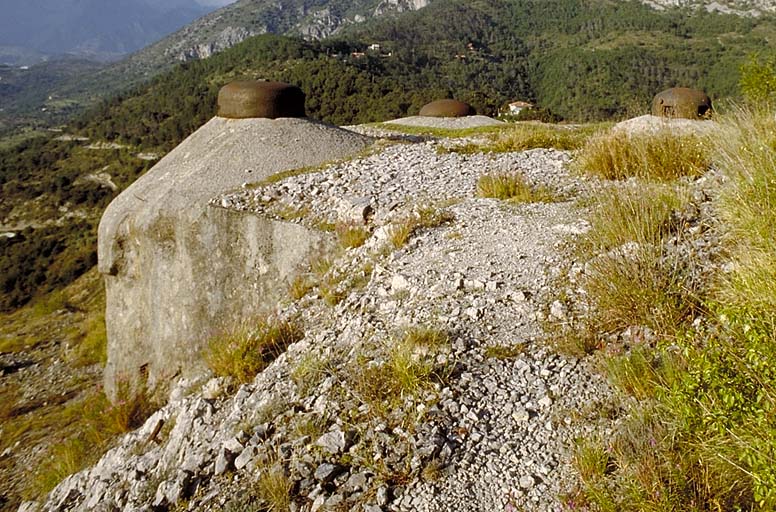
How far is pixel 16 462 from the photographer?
8.01 metres

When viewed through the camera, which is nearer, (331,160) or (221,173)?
(221,173)

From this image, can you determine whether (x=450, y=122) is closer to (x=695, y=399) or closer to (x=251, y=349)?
(x=251, y=349)

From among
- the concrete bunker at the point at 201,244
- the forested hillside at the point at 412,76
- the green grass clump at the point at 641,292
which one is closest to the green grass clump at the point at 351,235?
the concrete bunker at the point at 201,244

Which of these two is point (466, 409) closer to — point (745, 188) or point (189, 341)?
point (745, 188)

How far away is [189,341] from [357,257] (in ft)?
10.6

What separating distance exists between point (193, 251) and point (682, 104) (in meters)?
12.7

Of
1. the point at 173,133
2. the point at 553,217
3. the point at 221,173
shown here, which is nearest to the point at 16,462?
the point at 221,173

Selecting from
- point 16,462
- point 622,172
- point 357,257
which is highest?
point 622,172

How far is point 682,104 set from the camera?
1345 centimetres

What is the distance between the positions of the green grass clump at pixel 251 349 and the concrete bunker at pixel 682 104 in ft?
40.2

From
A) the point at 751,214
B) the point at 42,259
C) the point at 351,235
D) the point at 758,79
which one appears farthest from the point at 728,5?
the point at 751,214

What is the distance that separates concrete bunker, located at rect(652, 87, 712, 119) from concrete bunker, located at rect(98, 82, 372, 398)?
897 cm

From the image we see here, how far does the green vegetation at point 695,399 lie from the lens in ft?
6.14

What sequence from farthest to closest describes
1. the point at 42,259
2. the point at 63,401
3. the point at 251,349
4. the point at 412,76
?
the point at 412,76, the point at 42,259, the point at 63,401, the point at 251,349
